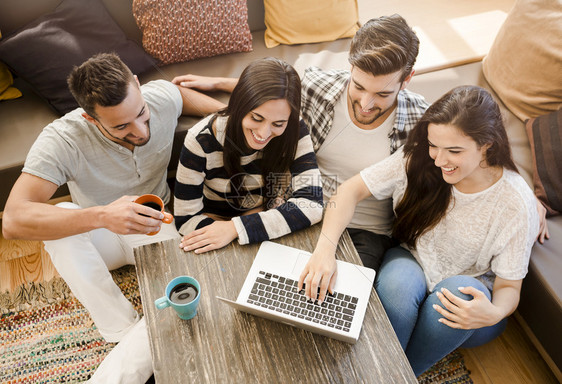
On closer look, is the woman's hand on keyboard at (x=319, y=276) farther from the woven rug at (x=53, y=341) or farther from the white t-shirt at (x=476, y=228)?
the woven rug at (x=53, y=341)

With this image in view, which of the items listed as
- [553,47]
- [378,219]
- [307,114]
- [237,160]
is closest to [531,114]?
[553,47]

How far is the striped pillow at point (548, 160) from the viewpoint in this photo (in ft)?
5.09

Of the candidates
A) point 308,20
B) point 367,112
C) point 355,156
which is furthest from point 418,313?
point 308,20

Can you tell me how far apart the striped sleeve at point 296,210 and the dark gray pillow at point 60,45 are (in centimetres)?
103

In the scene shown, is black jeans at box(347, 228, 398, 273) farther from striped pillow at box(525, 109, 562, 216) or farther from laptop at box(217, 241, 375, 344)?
striped pillow at box(525, 109, 562, 216)

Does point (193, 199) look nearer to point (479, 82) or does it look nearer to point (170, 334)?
point (170, 334)

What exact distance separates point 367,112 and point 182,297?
832 mm

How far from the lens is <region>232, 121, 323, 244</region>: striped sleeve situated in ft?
3.99

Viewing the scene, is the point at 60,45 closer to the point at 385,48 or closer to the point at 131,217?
the point at 131,217

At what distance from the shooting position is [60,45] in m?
1.75

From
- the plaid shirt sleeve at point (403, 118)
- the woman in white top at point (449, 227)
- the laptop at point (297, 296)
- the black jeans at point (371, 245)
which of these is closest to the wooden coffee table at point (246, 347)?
the laptop at point (297, 296)

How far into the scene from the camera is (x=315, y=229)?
1273mm

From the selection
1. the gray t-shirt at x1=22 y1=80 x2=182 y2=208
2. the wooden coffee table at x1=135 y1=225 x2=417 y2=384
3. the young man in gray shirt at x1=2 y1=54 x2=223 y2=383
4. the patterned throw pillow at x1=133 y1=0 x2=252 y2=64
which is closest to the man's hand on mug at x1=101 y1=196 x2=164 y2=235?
the young man in gray shirt at x1=2 y1=54 x2=223 y2=383

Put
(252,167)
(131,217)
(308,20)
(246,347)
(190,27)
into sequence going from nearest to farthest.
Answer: (246,347), (131,217), (252,167), (190,27), (308,20)
